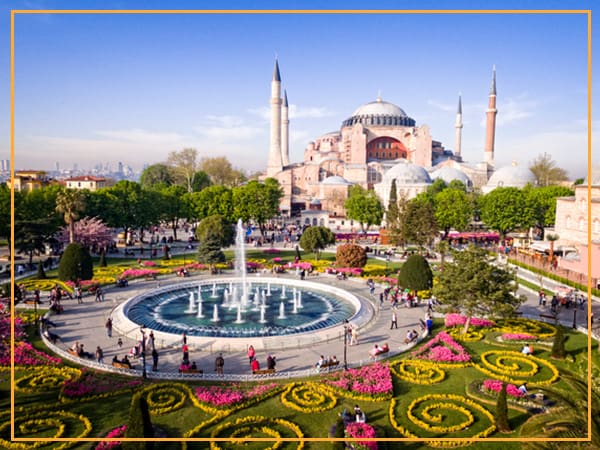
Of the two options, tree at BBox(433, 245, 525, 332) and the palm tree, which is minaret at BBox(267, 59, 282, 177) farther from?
tree at BBox(433, 245, 525, 332)

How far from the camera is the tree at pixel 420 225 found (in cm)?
2914

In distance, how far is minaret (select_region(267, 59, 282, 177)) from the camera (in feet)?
221

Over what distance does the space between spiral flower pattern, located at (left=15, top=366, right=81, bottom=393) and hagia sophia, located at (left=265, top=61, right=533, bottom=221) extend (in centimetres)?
4941

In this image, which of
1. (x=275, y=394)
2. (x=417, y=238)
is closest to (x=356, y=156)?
(x=417, y=238)

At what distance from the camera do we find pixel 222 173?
76250 mm

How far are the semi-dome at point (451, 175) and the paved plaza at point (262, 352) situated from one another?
44.7 meters

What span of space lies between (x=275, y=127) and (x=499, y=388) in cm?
6124

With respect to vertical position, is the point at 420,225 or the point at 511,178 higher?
the point at 511,178

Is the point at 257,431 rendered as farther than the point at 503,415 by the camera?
No

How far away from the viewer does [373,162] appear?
245ft

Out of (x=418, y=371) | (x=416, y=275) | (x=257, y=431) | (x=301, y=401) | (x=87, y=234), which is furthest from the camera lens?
(x=87, y=234)

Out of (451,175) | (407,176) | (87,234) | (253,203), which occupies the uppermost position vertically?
(451,175)

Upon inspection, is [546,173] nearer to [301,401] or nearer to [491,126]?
[491,126]

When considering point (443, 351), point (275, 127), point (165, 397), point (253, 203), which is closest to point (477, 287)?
point (443, 351)
